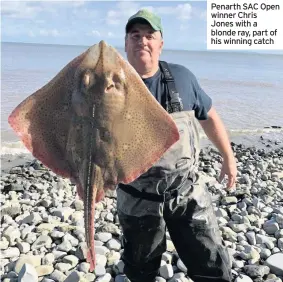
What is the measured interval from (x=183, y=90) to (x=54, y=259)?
9.57 ft

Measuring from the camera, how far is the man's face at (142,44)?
3.30 metres

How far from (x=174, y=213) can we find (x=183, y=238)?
1.00 ft

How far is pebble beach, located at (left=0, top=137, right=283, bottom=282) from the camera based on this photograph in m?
4.98

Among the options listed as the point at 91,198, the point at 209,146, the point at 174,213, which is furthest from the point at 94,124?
the point at 209,146

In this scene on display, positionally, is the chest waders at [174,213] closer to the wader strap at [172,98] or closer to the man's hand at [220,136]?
the wader strap at [172,98]

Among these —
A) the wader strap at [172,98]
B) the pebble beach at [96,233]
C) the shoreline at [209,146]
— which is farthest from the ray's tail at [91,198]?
the shoreline at [209,146]

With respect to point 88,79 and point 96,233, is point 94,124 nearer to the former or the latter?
point 88,79

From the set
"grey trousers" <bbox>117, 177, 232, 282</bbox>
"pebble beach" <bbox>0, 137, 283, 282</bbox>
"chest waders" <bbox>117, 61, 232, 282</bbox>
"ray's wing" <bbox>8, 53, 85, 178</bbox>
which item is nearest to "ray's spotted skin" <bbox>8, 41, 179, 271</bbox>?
"ray's wing" <bbox>8, 53, 85, 178</bbox>

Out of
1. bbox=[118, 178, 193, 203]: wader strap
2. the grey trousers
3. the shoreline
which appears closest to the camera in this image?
bbox=[118, 178, 193, 203]: wader strap

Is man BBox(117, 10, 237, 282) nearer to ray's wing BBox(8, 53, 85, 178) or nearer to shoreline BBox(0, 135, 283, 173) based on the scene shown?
ray's wing BBox(8, 53, 85, 178)

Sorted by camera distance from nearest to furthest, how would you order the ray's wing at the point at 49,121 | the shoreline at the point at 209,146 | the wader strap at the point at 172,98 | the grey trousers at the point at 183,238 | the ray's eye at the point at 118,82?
the ray's eye at the point at 118,82
the ray's wing at the point at 49,121
the wader strap at the point at 172,98
the grey trousers at the point at 183,238
the shoreline at the point at 209,146

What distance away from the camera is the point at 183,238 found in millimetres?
3842

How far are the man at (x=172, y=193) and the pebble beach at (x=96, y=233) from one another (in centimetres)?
101

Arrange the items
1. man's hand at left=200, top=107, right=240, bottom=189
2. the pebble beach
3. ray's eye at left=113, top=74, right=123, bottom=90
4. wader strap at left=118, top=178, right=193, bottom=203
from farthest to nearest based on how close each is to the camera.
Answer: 1. the pebble beach
2. man's hand at left=200, top=107, right=240, bottom=189
3. wader strap at left=118, top=178, right=193, bottom=203
4. ray's eye at left=113, top=74, right=123, bottom=90
